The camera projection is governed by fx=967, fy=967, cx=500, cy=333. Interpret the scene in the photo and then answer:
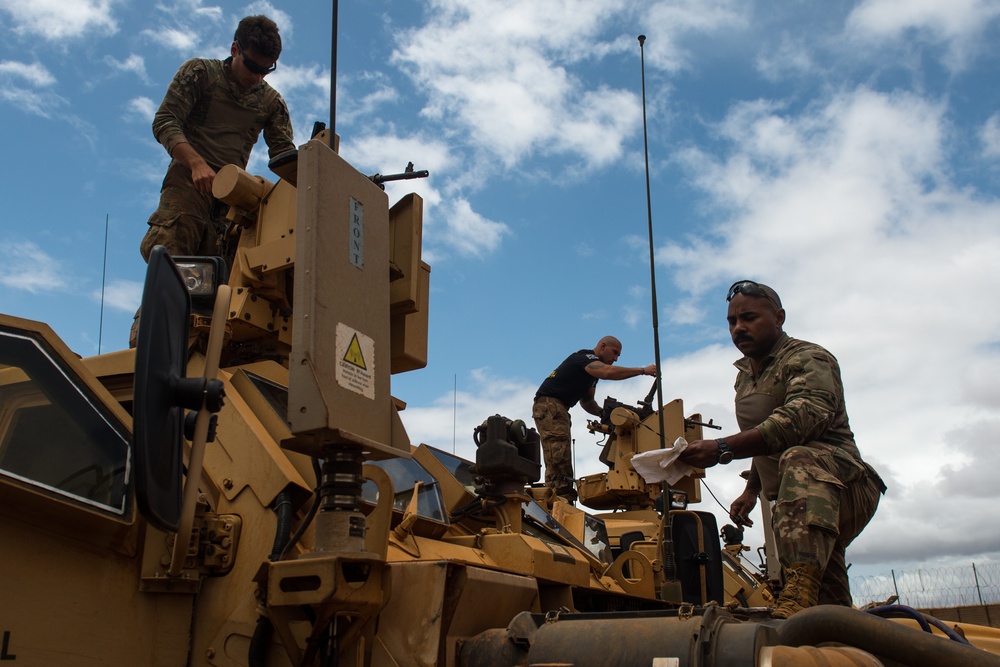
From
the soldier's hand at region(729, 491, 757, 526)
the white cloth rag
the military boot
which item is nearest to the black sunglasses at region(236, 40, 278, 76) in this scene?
the white cloth rag

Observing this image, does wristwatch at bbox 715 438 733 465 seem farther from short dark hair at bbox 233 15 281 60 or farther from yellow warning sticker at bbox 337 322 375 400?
short dark hair at bbox 233 15 281 60

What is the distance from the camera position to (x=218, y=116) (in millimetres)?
5062

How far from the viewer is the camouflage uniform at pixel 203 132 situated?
4.65m

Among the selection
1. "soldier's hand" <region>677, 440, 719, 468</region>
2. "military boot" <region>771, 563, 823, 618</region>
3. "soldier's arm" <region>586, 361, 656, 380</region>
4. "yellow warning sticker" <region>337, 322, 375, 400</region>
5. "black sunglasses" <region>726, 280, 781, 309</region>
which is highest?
"soldier's arm" <region>586, 361, 656, 380</region>

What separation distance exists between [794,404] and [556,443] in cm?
635

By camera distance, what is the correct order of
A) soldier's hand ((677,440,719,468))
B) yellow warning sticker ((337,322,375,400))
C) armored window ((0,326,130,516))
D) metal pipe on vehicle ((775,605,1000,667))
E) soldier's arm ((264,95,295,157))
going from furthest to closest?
soldier's arm ((264,95,295,157)) < soldier's hand ((677,440,719,468)) < yellow warning sticker ((337,322,375,400)) < armored window ((0,326,130,516)) < metal pipe on vehicle ((775,605,1000,667))

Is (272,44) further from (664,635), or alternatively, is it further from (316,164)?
(664,635)

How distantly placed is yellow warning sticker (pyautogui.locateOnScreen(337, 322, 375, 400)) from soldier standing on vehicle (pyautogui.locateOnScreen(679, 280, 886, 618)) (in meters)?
1.31

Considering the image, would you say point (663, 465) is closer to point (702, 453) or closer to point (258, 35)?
point (702, 453)

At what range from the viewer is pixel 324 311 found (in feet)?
9.00

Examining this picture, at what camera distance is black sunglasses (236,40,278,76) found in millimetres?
4840

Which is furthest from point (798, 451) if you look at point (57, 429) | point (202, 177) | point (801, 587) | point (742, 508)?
point (202, 177)

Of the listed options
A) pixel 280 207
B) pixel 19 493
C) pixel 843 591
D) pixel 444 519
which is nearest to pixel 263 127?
pixel 280 207

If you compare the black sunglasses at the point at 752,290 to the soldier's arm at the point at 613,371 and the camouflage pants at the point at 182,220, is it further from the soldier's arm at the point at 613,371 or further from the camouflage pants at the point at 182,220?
the soldier's arm at the point at 613,371
